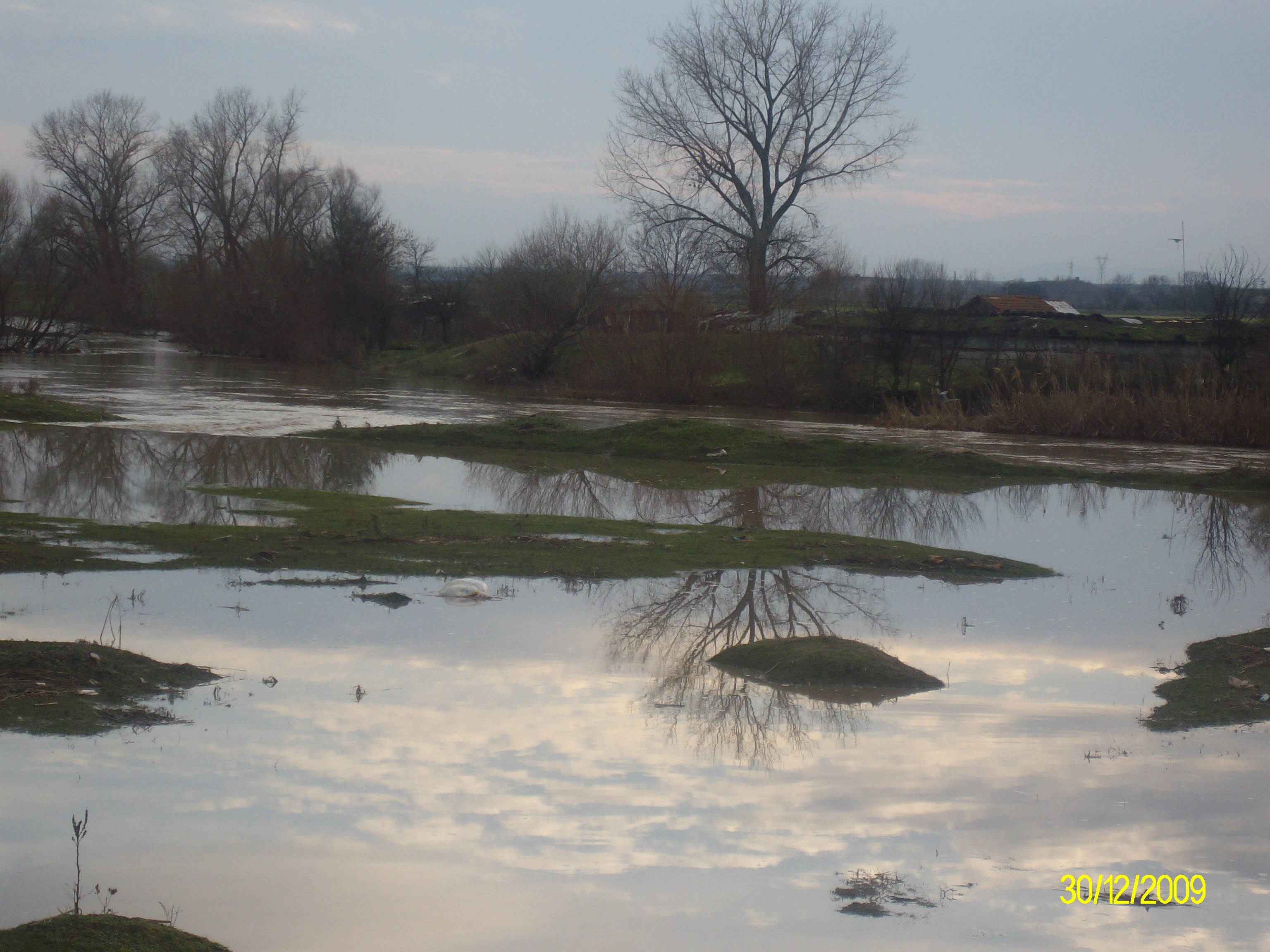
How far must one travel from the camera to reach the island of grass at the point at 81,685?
591cm

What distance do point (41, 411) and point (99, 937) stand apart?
68.2ft

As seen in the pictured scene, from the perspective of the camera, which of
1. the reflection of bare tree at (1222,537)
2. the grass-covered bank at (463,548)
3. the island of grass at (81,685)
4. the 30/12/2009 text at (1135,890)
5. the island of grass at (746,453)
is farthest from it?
the island of grass at (746,453)

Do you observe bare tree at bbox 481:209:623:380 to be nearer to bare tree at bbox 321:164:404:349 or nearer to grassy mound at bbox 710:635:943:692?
bare tree at bbox 321:164:404:349

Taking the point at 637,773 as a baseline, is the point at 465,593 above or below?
above

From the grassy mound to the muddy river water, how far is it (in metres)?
0.23

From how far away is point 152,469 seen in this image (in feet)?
53.0

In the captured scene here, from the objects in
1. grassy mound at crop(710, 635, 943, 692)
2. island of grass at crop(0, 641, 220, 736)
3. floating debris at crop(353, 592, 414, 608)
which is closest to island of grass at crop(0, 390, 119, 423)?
floating debris at crop(353, 592, 414, 608)

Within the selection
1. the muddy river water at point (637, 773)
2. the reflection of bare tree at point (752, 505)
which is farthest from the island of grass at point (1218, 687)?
the reflection of bare tree at point (752, 505)

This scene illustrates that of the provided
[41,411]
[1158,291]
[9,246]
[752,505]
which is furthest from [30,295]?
[1158,291]

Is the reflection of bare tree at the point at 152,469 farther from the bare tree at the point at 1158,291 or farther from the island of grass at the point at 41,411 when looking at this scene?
the bare tree at the point at 1158,291

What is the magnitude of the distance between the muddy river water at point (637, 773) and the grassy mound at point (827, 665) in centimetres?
23

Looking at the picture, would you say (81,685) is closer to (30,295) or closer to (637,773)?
(637,773)

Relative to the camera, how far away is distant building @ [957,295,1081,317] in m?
45.0

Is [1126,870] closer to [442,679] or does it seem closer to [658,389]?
[442,679]
